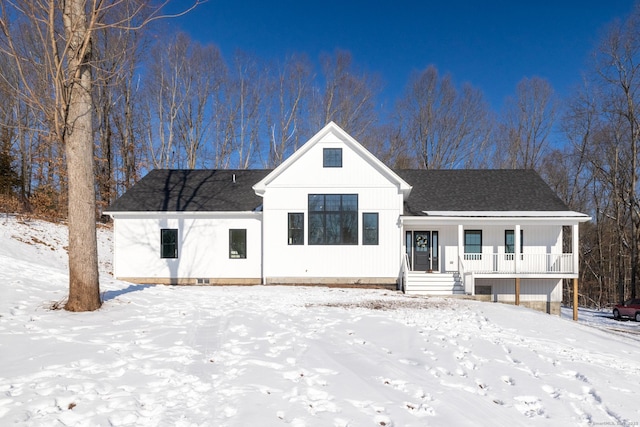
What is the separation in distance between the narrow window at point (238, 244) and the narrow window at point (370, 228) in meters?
4.92

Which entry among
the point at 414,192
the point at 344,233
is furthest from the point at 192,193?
the point at 414,192

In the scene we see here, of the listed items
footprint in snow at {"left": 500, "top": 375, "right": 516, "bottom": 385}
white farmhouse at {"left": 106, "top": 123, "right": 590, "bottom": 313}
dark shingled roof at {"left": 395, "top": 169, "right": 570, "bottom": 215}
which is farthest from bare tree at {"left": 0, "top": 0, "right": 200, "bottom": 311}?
dark shingled roof at {"left": 395, "top": 169, "right": 570, "bottom": 215}

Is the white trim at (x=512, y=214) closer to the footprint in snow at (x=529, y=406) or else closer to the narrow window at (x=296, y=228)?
the narrow window at (x=296, y=228)

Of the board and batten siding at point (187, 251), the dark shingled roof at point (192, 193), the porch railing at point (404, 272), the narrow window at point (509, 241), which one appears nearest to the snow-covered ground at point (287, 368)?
the porch railing at point (404, 272)

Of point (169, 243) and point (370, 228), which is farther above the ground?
point (370, 228)

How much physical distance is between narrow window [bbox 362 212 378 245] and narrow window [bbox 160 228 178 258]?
7790 millimetres

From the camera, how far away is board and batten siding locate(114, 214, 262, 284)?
16.6 metres

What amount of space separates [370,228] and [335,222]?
140cm

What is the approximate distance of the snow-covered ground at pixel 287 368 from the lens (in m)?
3.65

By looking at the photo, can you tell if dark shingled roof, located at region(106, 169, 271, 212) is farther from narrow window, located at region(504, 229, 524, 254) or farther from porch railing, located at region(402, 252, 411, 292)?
narrow window, located at region(504, 229, 524, 254)

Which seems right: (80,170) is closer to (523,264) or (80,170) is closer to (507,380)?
(507,380)

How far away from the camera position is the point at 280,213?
16.0m

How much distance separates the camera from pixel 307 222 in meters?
15.9

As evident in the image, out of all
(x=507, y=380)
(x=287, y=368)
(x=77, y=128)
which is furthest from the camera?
(x=77, y=128)
